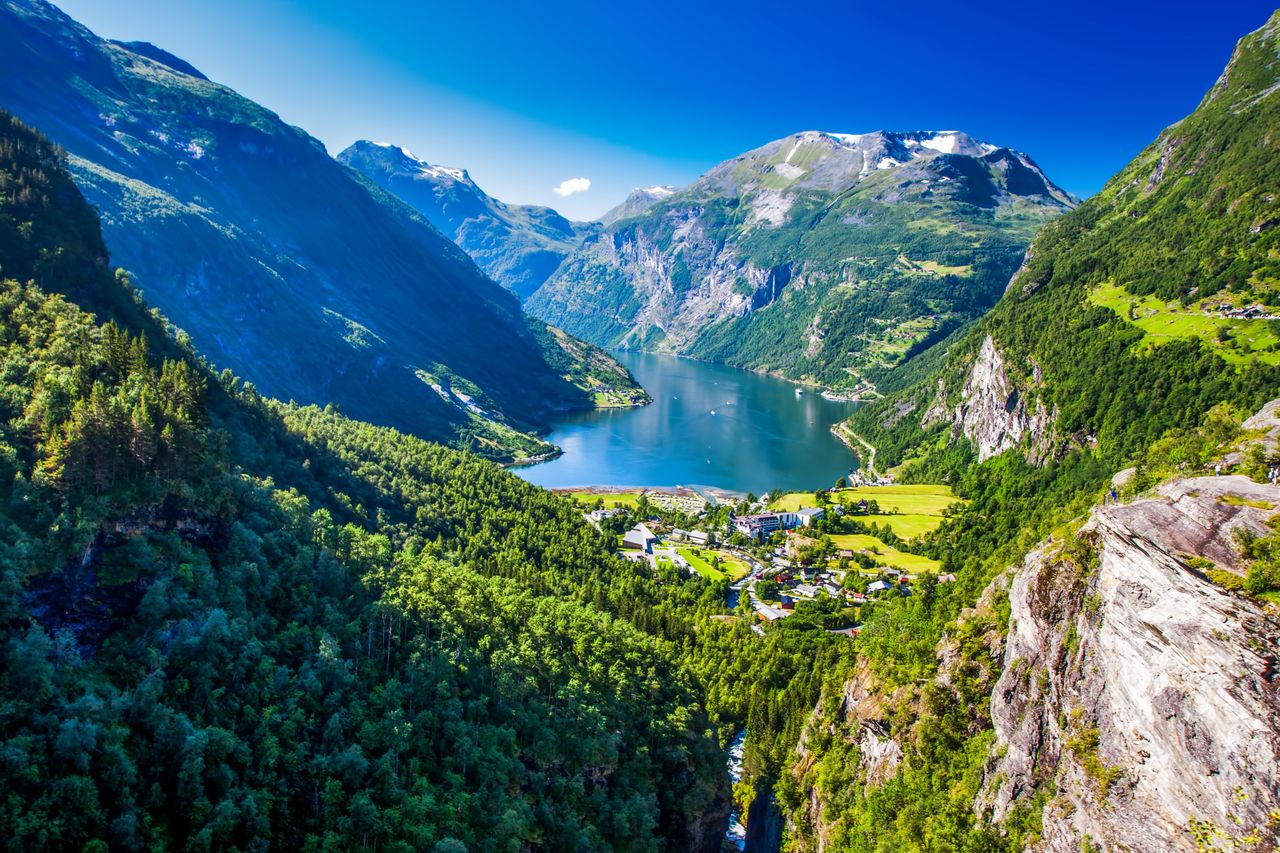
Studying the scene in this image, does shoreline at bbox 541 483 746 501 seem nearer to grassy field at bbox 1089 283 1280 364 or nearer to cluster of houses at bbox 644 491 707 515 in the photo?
cluster of houses at bbox 644 491 707 515

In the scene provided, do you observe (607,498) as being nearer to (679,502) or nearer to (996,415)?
(679,502)

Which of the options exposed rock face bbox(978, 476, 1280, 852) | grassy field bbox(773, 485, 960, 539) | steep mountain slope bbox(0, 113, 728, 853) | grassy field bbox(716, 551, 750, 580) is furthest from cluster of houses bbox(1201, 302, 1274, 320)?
steep mountain slope bbox(0, 113, 728, 853)

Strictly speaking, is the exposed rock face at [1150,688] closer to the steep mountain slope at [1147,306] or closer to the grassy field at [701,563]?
the grassy field at [701,563]

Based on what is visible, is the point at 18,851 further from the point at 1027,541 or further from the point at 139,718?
the point at 1027,541

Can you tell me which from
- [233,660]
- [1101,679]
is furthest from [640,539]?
[1101,679]

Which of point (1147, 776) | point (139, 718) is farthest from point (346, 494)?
point (1147, 776)

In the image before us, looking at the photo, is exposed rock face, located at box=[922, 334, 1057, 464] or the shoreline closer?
exposed rock face, located at box=[922, 334, 1057, 464]

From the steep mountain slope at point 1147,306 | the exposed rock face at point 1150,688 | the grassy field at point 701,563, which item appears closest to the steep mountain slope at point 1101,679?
the exposed rock face at point 1150,688
